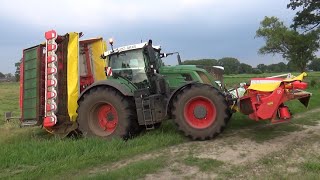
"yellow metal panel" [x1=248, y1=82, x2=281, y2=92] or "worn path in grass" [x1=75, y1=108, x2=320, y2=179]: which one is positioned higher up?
"yellow metal panel" [x1=248, y1=82, x2=281, y2=92]

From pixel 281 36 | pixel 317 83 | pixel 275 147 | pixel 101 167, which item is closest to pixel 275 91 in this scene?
pixel 275 147

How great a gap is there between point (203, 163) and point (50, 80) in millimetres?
4811

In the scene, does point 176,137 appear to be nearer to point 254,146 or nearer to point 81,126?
point 254,146

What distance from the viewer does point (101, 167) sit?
7.32m

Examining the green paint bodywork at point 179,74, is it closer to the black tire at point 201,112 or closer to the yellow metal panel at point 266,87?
the black tire at point 201,112

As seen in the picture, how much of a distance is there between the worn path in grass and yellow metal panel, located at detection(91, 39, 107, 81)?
13.5 feet

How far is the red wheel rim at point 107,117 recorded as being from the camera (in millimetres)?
10125

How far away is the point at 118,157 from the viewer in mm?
7891

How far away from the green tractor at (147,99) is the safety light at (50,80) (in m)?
0.63

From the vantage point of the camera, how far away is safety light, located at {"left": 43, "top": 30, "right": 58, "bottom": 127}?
10297 mm

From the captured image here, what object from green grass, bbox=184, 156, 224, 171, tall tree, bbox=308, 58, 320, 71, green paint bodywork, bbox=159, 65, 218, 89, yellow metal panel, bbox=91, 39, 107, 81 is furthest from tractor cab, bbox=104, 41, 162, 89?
tall tree, bbox=308, 58, 320, 71

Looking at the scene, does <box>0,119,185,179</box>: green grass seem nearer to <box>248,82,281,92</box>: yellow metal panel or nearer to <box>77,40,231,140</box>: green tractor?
<box>77,40,231,140</box>: green tractor

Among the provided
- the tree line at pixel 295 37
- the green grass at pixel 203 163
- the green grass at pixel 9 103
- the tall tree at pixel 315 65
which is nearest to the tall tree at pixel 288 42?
the tree line at pixel 295 37

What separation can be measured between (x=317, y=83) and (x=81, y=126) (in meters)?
28.1
